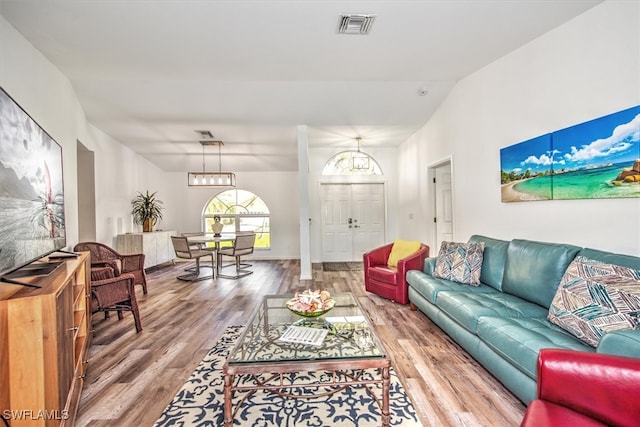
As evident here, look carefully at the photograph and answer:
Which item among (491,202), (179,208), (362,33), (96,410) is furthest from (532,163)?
(179,208)

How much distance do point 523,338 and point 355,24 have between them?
2.79 meters

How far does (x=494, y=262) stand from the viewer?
114 inches

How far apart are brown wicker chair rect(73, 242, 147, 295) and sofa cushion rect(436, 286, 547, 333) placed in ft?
11.4

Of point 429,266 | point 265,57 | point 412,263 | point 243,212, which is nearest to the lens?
point 265,57

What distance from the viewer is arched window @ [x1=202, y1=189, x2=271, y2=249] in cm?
762

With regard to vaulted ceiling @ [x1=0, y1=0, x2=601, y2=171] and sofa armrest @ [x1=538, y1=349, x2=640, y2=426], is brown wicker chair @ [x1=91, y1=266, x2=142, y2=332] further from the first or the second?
sofa armrest @ [x1=538, y1=349, x2=640, y2=426]

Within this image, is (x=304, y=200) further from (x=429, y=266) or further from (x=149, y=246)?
(x=149, y=246)

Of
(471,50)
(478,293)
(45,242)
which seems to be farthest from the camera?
(471,50)

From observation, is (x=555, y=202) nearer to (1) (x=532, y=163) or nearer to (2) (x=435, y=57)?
(1) (x=532, y=163)

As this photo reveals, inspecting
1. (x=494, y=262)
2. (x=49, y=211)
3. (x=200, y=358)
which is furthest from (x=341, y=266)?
(x=49, y=211)

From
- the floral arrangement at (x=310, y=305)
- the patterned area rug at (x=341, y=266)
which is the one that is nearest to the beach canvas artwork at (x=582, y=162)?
the floral arrangement at (x=310, y=305)

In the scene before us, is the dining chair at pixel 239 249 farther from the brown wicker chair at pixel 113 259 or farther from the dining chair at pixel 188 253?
the brown wicker chair at pixel 113 259

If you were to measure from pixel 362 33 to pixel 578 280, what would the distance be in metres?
2.68

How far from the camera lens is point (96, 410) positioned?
178cm
